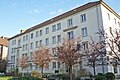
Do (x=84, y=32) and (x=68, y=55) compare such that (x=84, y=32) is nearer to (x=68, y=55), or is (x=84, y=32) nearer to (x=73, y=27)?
(x=73, y=27)

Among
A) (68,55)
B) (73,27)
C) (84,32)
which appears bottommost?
(68,55)

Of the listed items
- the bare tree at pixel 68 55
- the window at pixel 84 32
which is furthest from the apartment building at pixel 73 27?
the bare tree at pixel 68 55

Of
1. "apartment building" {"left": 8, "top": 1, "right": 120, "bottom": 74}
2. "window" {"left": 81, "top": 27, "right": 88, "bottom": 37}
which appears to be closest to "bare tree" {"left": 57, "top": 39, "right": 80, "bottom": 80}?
"apartment building" {"left": 8, "top": 1, "right": 120, "bottom": 74}

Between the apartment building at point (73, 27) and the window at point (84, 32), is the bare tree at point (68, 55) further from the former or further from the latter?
the window at point (84, 32)

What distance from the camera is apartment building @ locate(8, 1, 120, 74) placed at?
3203 centimetres

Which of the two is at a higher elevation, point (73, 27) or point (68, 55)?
point (73, 27)

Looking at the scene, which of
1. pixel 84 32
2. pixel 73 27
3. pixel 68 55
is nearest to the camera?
pixel 68 55

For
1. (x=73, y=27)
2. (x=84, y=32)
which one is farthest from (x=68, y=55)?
(x=73, y=27)

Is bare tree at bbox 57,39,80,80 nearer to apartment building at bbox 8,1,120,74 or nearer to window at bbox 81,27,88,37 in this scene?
apartment building at bbox 8,1,120,74

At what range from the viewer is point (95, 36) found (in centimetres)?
3158

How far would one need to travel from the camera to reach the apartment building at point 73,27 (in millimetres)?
32031

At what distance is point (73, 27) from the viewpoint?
3600 centimetres

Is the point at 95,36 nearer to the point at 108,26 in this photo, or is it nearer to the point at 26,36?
the point at 108,26

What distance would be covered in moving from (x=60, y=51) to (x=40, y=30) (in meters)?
25.8
